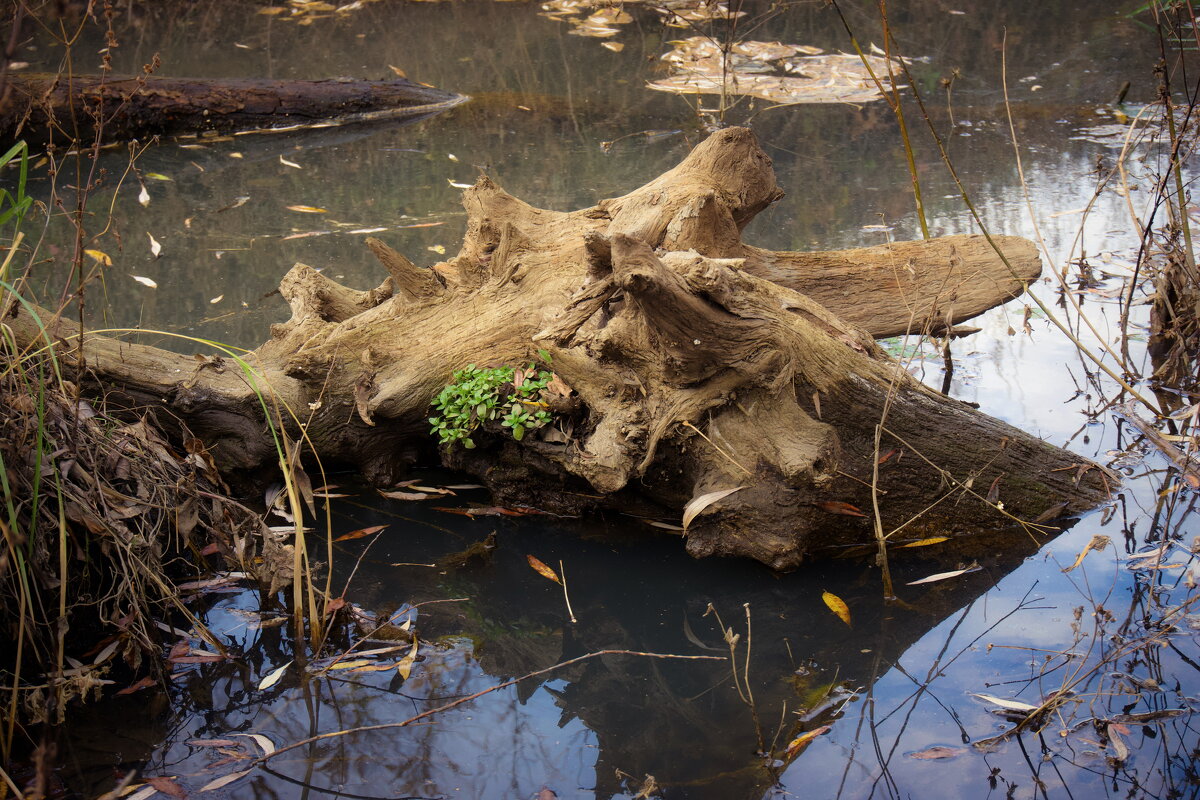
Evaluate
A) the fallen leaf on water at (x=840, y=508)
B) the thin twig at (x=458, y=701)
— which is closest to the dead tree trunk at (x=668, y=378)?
the fallen leaf on water at (x=840, y=508)

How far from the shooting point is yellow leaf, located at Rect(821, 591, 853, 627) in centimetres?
283

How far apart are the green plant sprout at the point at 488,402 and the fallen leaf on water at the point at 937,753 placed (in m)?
1.47

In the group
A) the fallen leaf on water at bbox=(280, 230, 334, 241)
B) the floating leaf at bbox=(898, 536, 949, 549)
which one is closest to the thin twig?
the floating leaf at bbox=(898, 536, 949, 549)

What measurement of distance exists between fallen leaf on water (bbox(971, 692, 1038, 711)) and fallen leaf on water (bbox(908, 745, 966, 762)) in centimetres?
20

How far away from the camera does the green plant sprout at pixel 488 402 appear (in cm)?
322

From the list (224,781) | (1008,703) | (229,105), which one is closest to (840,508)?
(1008,703)

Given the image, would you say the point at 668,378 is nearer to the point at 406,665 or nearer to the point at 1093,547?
the point at 406,665

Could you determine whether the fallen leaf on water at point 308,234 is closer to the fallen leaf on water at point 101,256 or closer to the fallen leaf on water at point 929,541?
the fallen leaf on water at point 101,256

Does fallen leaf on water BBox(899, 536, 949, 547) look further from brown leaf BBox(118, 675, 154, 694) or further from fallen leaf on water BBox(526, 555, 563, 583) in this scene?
brown leaf BBox(118, 675, 154, 694)

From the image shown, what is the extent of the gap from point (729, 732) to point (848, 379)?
1161 mm

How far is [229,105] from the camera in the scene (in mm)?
7062

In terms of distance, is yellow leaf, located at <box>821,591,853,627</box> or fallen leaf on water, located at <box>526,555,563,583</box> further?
fallen leaf on water, located at <box>526,555,563,583</box>

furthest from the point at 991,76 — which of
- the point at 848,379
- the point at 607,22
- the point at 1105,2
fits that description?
the point at 848,379

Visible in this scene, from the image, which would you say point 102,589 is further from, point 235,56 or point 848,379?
point 235,56
